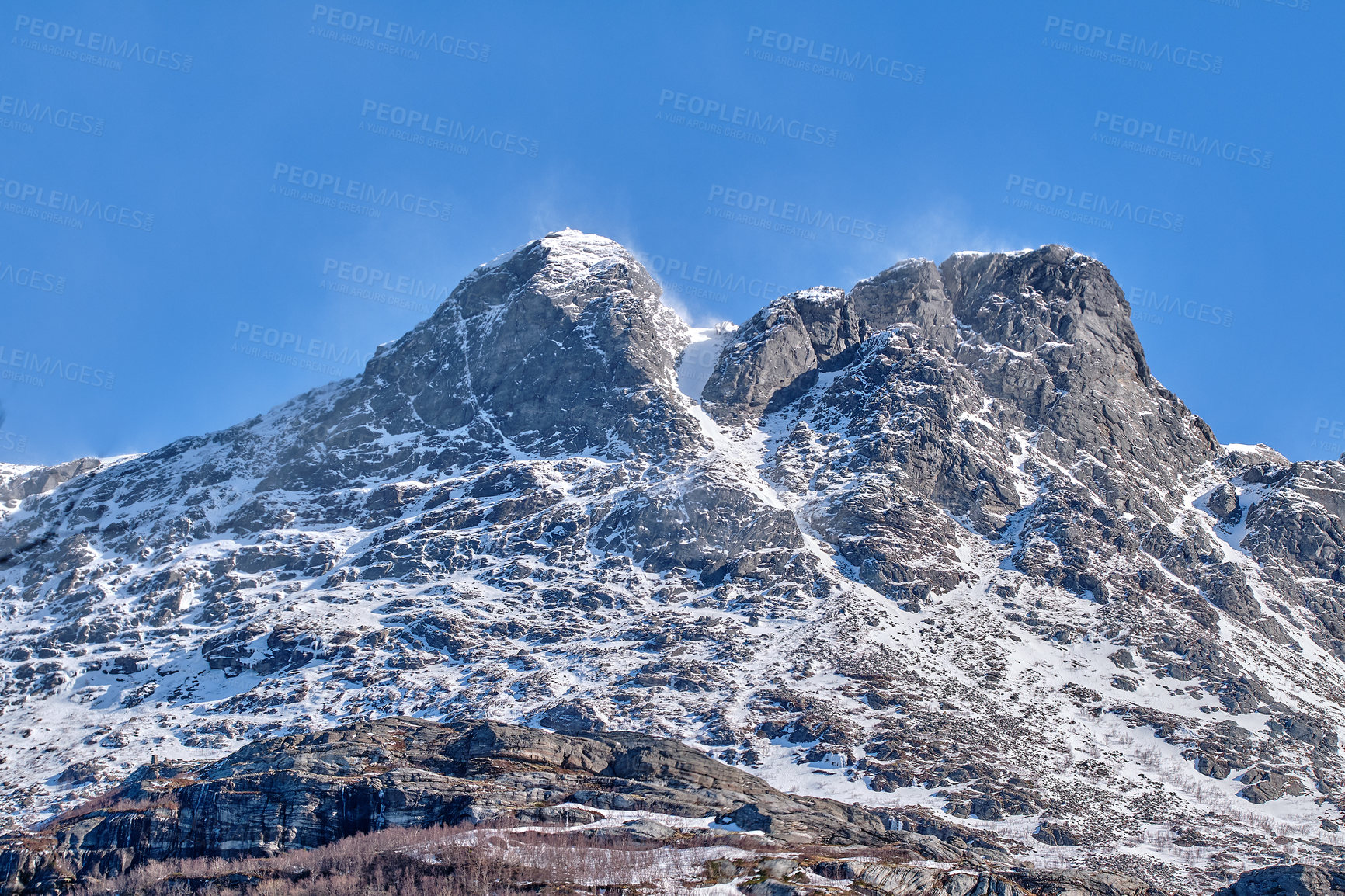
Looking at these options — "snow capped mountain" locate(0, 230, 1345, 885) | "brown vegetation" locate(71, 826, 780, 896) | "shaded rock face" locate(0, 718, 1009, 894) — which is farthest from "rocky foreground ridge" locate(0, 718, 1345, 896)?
"snow capped mountain" locate(0, 230, 1345, 885)

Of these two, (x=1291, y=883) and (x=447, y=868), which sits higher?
(x=447, y=868)

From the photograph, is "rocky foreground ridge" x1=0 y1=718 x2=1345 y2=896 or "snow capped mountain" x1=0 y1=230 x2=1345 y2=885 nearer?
"rocky foreground ridge" x1=0 y1=718 x2=1345 y2=896

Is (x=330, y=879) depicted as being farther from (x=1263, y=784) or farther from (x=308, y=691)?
(x=1263, y=784)

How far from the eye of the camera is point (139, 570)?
630 feet

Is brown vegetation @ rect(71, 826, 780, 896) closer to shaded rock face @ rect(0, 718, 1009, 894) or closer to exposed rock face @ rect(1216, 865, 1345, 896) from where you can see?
shaded rock face @ rect(0, 718, 1009, 894)

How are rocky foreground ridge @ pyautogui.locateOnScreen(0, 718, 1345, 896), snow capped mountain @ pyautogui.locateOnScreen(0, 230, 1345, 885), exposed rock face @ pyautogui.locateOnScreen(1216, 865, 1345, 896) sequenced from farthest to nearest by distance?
1. snow capped mountain @ pyautogui.locateOnScreen(0, 230, 1345, 885)
2. rocky foreground ridge @ pyautogui.locateOnScreen(0, 718, 1345, 896)
3. exposed rock face @ pyautogui.locateOnScreen(1216, 865, 1345, 896)

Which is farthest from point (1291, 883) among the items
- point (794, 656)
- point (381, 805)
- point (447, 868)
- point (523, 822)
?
point (794, 656)

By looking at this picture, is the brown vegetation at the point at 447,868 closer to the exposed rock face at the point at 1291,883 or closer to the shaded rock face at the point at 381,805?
the shaded rock face at the point at 381,805

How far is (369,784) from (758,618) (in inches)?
3407

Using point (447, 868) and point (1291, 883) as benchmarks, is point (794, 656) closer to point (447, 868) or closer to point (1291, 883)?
point (1291, 883)

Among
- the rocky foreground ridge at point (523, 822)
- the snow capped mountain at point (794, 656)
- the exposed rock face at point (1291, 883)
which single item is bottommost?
the exposed rock face at point (1291, 883)

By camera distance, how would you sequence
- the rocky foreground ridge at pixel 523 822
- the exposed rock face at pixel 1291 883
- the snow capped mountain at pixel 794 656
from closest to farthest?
the exposed rock face at pixel 1291 883 < the rocky foreground ridge at pixel 523 822 < the snow capped mountain at pixel 794 656

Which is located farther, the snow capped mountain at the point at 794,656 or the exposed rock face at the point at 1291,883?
the snow capped mountain at the point at 794,656

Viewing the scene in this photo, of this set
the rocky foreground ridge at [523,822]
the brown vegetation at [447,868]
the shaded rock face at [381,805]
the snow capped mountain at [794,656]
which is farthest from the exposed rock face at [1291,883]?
the brown vegetation at [447,868]
